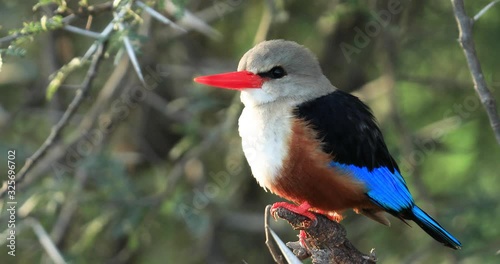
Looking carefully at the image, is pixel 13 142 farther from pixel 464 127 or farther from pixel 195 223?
pixel 464 127

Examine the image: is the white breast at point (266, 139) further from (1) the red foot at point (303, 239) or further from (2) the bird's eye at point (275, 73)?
(1) the red foot at point (303, 239)

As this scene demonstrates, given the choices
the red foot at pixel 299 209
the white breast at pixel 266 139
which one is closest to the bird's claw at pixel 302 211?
the red foot at pixel 299 209

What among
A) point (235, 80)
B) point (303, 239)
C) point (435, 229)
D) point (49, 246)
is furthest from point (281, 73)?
point (49, 246)

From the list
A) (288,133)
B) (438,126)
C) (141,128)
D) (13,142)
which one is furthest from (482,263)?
(13,142)

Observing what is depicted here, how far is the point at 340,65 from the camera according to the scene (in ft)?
22.8

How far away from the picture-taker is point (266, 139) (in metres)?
4.11

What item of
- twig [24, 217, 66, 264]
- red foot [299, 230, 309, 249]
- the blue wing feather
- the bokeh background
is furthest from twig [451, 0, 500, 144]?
twig [24, 217, 66, 264]

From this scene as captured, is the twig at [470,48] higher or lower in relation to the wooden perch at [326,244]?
higher

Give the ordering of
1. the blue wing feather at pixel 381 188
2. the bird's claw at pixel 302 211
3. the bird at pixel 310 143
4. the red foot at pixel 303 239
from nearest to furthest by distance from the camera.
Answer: the bird's claw at pixel 302 211 < the red foot at pixel 303 239 < the bird at pixel 310 143 < the blue wing feather at pixel 381 188

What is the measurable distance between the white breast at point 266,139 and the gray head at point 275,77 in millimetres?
84

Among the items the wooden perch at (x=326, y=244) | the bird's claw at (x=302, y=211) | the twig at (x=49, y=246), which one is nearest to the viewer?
the wooden perch at (x=326, y=244)

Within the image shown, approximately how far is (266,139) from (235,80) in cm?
38

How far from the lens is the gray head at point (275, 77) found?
4.35 metres

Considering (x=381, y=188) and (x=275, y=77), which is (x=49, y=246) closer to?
(x=275, y=77)
